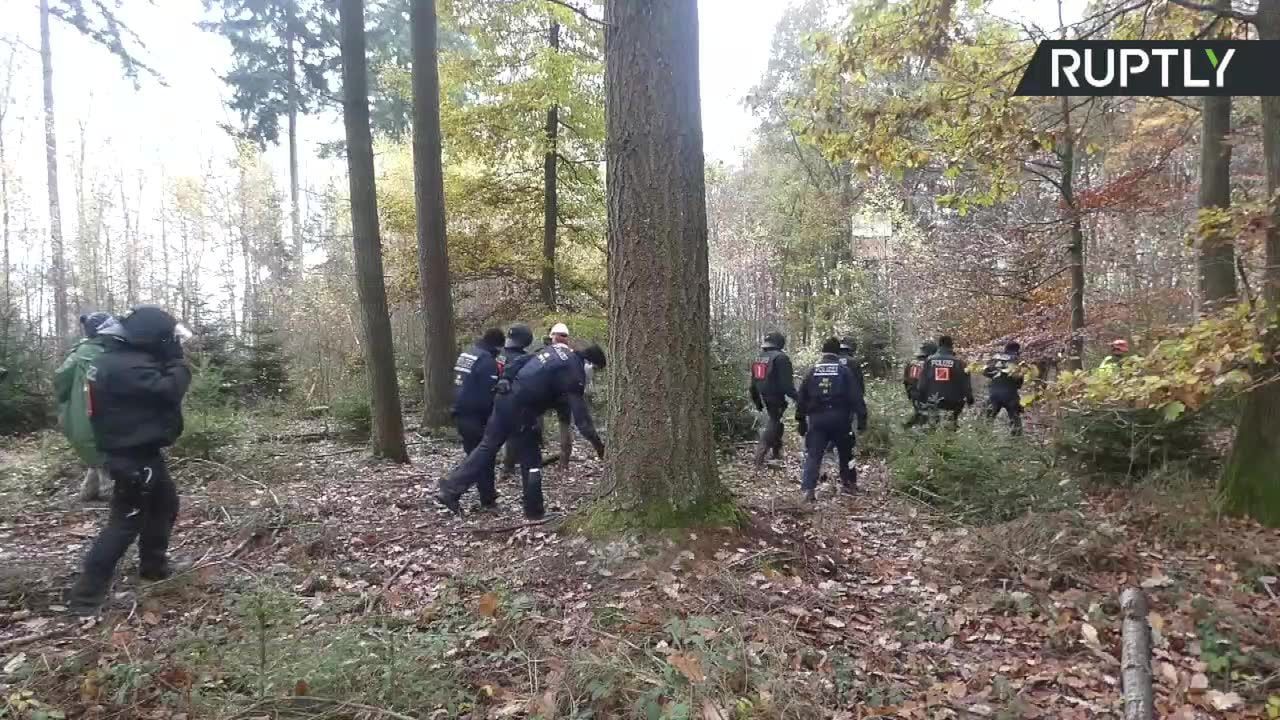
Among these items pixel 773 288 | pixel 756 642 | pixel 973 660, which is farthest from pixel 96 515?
pixel 773 288

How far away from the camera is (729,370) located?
454 inches

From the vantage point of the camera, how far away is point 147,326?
4918mm

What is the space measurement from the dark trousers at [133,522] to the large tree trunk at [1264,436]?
8.08m

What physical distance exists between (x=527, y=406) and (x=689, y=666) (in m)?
3.85

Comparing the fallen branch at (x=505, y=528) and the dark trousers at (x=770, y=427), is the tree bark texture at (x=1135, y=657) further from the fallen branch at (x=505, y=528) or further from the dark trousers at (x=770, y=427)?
the dark trousers at (x=770, y=427)

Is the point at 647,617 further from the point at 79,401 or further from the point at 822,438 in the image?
the point at 822,438

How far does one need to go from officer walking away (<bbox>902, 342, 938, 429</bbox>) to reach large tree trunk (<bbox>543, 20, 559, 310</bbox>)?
6792mm

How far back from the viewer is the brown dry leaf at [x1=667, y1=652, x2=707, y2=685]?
334 centimetres

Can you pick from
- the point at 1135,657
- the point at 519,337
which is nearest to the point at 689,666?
the point at 1135,657

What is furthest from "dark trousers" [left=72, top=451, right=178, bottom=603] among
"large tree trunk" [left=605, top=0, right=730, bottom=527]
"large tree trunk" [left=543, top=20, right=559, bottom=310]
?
"large tree trunk" [left=543, top=20, right=559, bottom=310]

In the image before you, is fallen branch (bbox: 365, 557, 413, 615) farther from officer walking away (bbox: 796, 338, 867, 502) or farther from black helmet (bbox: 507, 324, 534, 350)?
officer walking away (bbox: 796, 338, 867, 502)

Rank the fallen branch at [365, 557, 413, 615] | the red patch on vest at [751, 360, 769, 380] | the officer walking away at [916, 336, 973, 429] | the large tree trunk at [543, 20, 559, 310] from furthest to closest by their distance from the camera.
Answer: the large tree trunk at [543, 20, 559, 310] → the officer walking away at [916, 336, 973, 429] → the red patch on vest at [751, 360, 769, 380] → the fallen branch at [365, 557, 413, 615]

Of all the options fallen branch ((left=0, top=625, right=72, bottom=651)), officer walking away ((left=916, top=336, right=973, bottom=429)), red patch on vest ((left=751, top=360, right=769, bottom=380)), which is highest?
red patch on vest ((left=751, top=360, right=769, bottom=380))

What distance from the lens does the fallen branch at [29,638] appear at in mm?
3992
